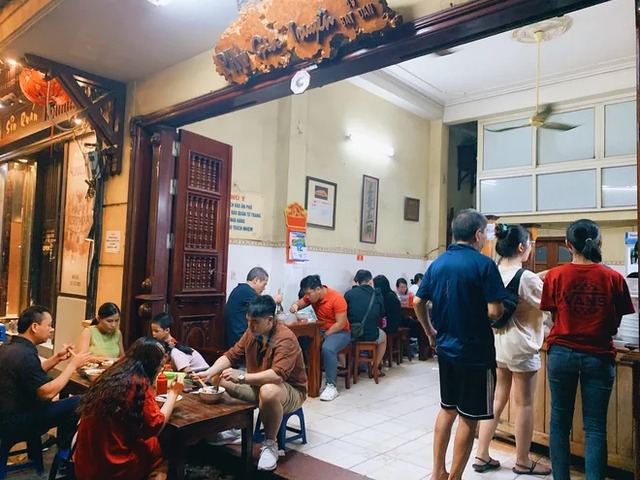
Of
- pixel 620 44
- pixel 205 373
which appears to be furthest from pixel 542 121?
pixel 205 373

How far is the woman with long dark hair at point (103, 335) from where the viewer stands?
11.5 feet

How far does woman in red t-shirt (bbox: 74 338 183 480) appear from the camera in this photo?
2.02 m

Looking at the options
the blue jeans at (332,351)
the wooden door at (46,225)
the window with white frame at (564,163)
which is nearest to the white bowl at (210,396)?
the blue jeans at (332,351)

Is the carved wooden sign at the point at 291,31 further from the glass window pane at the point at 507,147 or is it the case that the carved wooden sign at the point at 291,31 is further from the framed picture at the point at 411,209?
the glass window pane at the point at 507,147

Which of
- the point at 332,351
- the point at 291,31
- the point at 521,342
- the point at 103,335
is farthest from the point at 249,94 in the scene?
the point at 332,351

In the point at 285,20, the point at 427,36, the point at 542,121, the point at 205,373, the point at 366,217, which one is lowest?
the point at 205,373

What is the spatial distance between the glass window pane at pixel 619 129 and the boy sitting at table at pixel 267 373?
5751mm

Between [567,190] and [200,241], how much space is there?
216 inches

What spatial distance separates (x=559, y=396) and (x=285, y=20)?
2.55 m

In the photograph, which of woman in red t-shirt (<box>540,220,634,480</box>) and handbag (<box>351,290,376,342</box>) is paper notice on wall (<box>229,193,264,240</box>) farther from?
woman in red t-shirt (<box>540,220,634,480</box>)

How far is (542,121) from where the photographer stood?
18.6ft

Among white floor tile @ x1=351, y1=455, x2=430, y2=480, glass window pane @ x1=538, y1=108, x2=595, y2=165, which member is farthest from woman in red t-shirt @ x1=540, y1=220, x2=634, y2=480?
glass window pane @ x1=538, y1=108, x2=595, y2=165

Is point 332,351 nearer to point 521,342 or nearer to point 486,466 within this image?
point 486,466

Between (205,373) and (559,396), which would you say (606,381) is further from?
(205,373)
